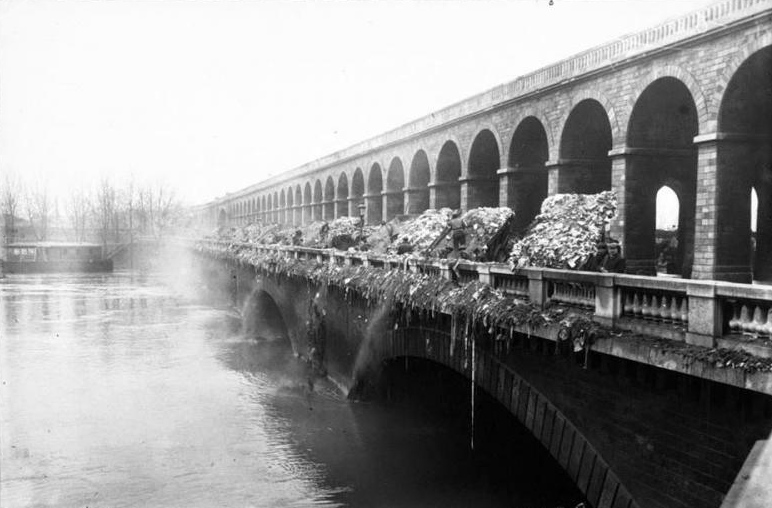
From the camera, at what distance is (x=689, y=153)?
17812 mm

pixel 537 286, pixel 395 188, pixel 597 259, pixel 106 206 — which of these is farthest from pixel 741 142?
pixel 106 206

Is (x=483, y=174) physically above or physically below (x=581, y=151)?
below

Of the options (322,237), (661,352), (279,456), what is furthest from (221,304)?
(661,352)

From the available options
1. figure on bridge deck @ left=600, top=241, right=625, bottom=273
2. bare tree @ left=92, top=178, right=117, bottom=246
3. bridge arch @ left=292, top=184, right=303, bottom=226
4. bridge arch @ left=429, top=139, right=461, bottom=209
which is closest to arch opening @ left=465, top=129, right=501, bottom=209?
bridge arch @ left=429, top=139, right=461, bottom=209

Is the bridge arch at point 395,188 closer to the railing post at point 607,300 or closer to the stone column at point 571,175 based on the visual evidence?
the stone column at point 571,175

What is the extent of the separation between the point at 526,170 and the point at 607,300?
1459 cm

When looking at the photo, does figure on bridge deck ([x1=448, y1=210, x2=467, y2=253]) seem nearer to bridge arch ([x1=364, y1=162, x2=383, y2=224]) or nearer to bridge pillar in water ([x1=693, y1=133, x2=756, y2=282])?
bridge pillar in water ([x1=693, y1=133, x2=756, y2=282])

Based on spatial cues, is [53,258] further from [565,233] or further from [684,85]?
[565,233]

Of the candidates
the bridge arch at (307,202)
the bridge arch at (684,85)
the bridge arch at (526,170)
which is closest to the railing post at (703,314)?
the bridge arch at (684,85)

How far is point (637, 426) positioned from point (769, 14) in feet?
32.0

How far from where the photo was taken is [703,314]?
726 centimetres

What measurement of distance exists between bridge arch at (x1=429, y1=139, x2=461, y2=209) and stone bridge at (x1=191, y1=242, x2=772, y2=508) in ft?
51.2

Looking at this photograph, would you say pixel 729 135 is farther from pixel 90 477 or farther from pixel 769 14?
pixel 90 477

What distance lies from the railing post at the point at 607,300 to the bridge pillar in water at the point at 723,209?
25.4ft
